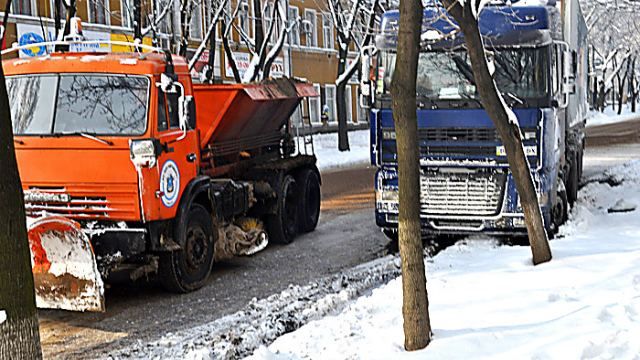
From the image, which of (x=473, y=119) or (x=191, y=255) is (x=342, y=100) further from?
(x=191, y=255)

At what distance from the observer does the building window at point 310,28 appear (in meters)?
39.9

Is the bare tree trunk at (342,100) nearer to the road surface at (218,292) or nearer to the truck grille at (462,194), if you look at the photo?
the road surface at (218,292)

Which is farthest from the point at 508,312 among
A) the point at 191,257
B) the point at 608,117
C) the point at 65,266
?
the point at 608,117

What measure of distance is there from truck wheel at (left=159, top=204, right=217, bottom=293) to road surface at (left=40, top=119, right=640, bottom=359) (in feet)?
0.48

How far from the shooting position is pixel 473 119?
1031 cm

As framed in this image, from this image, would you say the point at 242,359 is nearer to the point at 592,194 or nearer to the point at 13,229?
the point at 13,229

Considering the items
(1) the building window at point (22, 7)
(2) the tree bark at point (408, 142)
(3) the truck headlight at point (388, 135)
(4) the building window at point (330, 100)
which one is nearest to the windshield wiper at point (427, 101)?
(3) the truck headlight at point (388, 135)

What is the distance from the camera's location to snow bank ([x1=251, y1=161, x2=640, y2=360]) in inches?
225

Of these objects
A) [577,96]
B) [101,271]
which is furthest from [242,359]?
[577,96]

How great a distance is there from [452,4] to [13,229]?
4980mm

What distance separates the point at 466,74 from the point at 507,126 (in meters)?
2.08

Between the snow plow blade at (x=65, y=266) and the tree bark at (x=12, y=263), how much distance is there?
3.24m

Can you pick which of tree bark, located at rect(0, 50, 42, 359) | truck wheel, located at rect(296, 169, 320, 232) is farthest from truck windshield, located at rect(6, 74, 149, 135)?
truck wheel, located at rect(296, 169, 320, 232)

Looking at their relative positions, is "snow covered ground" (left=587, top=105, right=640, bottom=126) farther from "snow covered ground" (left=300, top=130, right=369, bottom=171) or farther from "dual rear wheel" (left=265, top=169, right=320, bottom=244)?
"dual rear wheel" (left=265, top=169, right=320, bottom=244)
